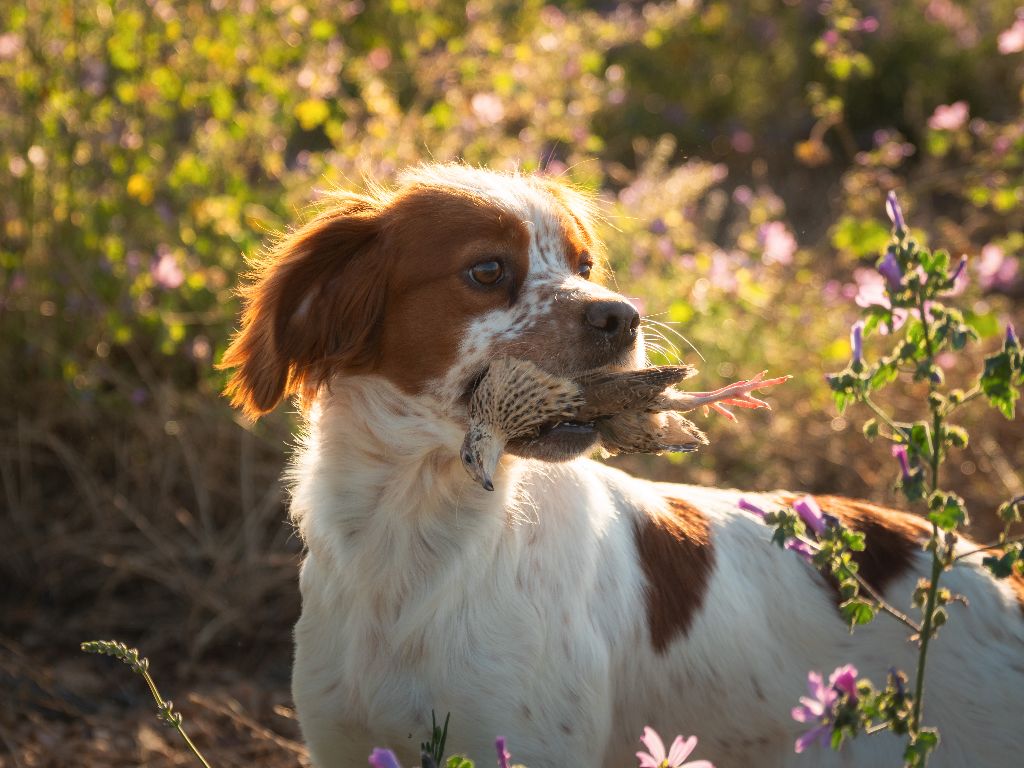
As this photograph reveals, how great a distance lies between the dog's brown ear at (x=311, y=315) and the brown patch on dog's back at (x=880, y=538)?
3.28 ft

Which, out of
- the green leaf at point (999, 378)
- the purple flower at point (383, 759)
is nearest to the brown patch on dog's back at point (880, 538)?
the green leaf at point (999, 378)

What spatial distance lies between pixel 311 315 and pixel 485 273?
39cm

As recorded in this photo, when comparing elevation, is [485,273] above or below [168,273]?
above

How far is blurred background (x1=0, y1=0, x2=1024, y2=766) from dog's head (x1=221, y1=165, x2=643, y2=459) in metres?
1.35

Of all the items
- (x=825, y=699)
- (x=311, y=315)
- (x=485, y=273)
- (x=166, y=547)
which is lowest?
(x=166, y=547)

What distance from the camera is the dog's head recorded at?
8.21 ft

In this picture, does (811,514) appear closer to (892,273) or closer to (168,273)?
(892,273)

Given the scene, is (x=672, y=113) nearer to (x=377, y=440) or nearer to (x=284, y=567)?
(x=284, y=567)

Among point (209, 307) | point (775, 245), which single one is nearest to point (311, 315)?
point (209, 307)

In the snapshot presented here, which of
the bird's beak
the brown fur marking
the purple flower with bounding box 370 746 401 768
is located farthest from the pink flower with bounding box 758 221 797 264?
the purple flower with bounding box 370 746 401 768

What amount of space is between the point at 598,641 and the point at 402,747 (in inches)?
17.7

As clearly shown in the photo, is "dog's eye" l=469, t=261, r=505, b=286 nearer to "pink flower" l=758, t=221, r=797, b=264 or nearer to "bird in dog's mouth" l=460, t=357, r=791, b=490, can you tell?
"bird in dog's mouth" l=460, t=357, r=791, b=490

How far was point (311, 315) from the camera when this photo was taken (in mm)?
2668

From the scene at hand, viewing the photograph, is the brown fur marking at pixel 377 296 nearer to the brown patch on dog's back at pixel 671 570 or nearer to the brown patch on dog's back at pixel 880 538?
the brown patch on dog's back at pixel 671 570
